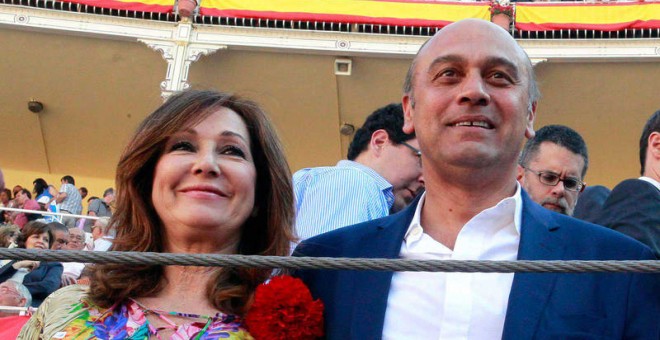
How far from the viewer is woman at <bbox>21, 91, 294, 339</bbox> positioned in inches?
75.5

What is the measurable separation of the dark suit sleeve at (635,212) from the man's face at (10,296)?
335 cm

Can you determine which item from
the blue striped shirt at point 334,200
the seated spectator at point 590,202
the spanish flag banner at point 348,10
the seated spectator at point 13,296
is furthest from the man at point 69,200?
the seated spectator at point 590,202

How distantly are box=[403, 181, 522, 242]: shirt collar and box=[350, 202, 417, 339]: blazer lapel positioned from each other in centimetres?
1

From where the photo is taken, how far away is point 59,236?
18.7 feet

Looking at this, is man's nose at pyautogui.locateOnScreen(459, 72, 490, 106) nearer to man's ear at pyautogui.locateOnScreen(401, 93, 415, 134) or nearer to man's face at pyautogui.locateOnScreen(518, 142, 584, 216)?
man's ear at pyautogui.locateOnScreen(401, 93, 415, 134)

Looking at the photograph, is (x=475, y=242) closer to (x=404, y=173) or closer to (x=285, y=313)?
(x=285, y=313)

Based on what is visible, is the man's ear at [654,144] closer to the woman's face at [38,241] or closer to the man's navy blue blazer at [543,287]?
the man's navy blue blazer at [543,287]

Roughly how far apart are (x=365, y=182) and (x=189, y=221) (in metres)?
0.94

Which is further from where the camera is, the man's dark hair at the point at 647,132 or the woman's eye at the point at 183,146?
the man's dark hair at the point at 647,132

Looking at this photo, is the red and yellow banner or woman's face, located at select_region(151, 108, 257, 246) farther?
the red and yellow banner

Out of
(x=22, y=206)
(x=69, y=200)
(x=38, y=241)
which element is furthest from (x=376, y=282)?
(x=69, y=200)

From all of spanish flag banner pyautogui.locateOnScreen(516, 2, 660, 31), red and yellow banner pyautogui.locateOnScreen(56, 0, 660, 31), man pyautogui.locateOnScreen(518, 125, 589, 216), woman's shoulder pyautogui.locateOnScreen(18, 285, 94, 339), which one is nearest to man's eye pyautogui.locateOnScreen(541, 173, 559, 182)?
man pyautogui.locateOnScreen(518, 125, 589, 216)

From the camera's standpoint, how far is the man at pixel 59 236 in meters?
5.66

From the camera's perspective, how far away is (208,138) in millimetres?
2078
